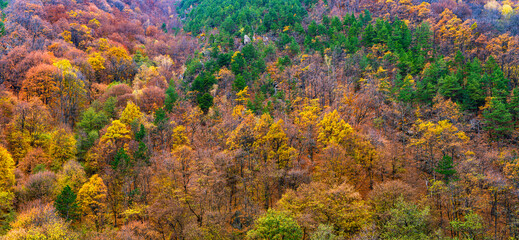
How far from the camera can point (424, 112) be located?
60.2m

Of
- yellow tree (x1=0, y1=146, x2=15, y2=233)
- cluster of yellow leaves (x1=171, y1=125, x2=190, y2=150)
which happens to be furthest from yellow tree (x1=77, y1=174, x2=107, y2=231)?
cluster of yellow leaves (x1=171, y1=125, x2=190, y2=150)

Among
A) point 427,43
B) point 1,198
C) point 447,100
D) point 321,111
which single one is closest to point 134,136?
point 1,198

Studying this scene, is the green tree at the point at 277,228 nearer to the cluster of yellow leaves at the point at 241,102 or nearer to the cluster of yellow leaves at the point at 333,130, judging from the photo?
the cluster of yellow leaves at the point at 333,130

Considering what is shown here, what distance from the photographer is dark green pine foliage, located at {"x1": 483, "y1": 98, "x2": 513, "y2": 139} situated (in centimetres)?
5344

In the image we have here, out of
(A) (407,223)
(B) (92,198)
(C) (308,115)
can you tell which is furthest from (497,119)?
(B) (92,198)

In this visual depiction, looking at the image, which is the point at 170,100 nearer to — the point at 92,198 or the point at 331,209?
the point at 92,198

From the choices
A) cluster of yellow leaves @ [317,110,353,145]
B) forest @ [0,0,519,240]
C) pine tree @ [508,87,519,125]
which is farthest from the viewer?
pine tree @ [508,87,519,125]

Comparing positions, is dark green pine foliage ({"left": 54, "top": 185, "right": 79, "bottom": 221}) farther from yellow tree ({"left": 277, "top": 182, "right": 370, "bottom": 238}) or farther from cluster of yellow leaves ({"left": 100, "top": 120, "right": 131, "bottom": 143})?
yellow tree ({"left": 277, "top": 182, "right": 370, "bottom": 238})

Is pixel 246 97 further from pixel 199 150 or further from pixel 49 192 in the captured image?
pixel 49 192

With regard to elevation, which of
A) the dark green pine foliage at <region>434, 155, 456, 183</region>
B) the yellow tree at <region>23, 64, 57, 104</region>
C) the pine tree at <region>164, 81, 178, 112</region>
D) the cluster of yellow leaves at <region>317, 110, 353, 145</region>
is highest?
the yellow tree at <region>23, 64, 57, 104</region>

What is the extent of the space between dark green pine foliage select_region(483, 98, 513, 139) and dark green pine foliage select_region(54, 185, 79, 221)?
70510mm

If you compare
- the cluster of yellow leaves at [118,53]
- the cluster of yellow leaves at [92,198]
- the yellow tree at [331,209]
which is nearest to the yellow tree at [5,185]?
the cluster of yellow leaves at [92,198]

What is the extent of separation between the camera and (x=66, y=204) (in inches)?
1531

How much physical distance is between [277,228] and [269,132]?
20943mm
